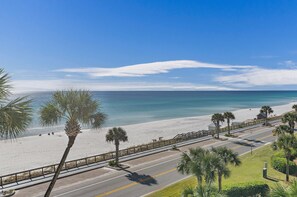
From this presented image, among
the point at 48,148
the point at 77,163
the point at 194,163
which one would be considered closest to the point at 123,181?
the point at 77,163

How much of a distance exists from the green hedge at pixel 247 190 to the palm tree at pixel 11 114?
14.1 m

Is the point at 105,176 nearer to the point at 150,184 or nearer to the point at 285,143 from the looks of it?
the point at 150,184

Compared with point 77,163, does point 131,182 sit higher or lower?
lower

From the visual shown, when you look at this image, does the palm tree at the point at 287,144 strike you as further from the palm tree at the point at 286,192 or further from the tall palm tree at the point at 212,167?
the palm tree at the point at 286,192

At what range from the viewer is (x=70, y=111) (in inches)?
614

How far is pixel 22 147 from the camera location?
46750 millimetres

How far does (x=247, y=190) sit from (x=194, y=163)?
17.1 ft

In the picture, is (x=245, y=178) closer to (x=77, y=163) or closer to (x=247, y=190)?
(x=247, y=190)

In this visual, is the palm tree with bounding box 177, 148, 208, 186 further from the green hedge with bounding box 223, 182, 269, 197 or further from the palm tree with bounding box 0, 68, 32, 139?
the palm tree with bounding box 0, 68, 32, 139

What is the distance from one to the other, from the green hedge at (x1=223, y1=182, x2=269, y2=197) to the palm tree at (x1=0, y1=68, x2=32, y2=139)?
1407 cm

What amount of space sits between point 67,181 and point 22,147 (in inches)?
1119

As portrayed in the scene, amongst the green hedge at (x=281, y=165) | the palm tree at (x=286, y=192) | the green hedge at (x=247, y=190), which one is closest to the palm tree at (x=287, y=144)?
the green hedge at (x=281, y=165)

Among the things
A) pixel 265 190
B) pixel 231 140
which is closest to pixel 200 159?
pixel 265 190

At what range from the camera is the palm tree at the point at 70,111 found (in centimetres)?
1532
